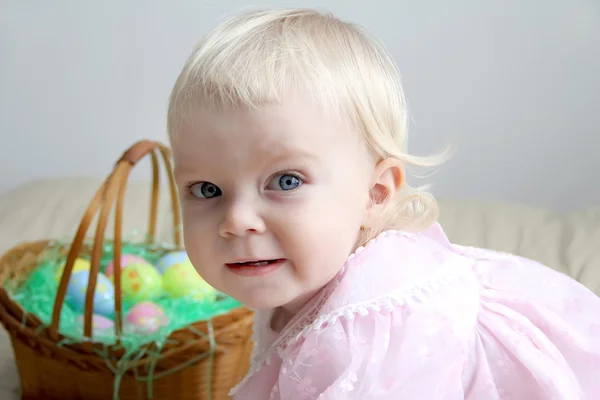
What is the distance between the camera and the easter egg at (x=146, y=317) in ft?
4.45

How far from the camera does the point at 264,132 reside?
781mm

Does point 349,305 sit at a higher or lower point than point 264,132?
lower

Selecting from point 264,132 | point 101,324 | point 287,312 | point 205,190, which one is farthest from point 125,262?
point 264,132

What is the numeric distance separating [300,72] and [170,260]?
2.97 ft

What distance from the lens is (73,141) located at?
2426 mm

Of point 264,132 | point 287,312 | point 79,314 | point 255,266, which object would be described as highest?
point 264,132

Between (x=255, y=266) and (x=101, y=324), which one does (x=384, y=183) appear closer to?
(x=255, y=266)

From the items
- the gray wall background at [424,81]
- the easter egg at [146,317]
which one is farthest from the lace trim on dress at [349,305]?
the gray wall background at [424,81]

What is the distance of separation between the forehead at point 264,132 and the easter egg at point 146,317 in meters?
0.62

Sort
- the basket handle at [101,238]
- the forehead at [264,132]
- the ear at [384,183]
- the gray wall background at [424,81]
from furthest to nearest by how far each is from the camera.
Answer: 1. the gray wall background at [424,81]
2. the basket handle at [101,238]
3. the ear at [384,183]
4. the forehead at [264,132]

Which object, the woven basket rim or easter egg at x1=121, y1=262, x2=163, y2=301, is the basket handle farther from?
easter egg at x1=121, y1=262, x2=163, y2=301

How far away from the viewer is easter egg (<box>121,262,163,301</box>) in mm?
1499

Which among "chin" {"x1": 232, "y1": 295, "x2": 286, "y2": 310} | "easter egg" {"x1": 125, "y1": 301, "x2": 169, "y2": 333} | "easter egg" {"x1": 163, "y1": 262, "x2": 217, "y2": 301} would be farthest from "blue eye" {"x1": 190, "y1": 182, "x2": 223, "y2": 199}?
"easter egg" {"x1": 163, "y1": 262, "x2": 217, "y2": 301}

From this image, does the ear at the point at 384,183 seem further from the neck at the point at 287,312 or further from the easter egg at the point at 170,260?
the easter egg at the point at 170,260
